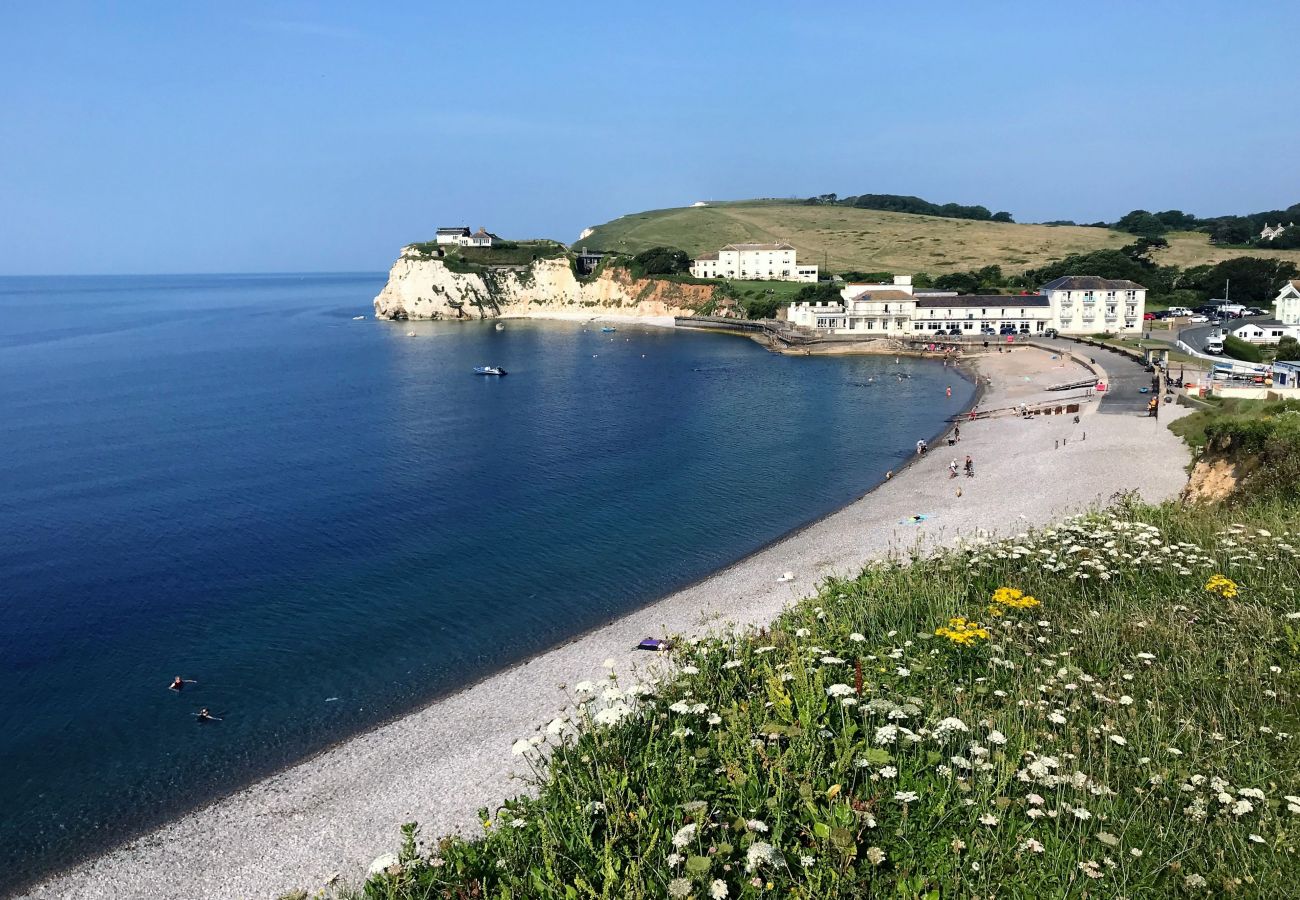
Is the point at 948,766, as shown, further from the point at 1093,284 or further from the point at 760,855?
the point at 1093,284

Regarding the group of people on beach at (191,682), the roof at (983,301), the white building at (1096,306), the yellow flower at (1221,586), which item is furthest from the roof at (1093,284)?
the group of people on beach at (191,682)

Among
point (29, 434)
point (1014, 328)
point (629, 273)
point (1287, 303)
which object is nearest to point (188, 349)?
point (29, 434)

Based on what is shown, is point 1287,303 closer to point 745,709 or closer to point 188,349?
point 745,709

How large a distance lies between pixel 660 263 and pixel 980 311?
6017cm

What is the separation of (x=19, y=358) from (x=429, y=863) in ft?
374

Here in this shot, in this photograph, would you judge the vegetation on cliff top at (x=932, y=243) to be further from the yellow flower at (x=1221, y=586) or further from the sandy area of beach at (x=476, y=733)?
the yellow flower at (x=1221, y=586)

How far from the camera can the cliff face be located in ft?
464

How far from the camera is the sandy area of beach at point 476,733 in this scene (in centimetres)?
1593

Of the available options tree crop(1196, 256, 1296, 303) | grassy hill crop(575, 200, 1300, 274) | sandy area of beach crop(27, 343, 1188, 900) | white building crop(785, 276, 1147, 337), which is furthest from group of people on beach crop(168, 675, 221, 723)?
grassy hill crop(575, 200, 1300, 274)

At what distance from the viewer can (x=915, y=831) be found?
8.32 m

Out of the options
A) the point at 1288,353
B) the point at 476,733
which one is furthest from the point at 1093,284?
the point at 476,733

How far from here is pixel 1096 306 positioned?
86.3 m

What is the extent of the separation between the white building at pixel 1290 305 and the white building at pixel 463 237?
12371 cm

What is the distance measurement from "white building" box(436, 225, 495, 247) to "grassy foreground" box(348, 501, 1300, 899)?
497 ft
